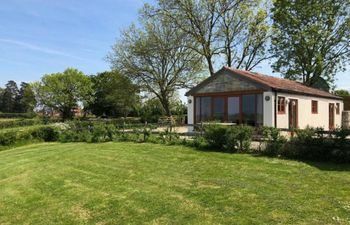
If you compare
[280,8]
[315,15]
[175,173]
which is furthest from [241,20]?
[175,173]

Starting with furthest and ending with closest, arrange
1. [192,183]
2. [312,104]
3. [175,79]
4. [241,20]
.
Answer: [175,79], [241,20], [312,104], [192,183]

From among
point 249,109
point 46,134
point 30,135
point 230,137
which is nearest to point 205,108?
point 249,109

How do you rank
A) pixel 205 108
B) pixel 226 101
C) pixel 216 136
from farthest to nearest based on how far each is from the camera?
1. pixel 205 108
2. pixel 226 101
3. pixel 216 136

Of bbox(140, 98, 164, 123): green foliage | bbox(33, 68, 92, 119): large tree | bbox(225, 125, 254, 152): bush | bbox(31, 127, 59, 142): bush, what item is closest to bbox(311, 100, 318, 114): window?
bbox(225, 125, 254, 152): bush

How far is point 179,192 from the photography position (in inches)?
243

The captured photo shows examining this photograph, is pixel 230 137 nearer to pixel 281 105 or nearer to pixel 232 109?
pixel 232 109

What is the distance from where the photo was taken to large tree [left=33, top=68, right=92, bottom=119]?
43.6m

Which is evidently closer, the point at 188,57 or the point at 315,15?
the point at 315,15

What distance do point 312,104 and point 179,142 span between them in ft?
33.8

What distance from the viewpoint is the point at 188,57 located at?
104ft

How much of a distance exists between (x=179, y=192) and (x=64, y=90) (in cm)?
4152

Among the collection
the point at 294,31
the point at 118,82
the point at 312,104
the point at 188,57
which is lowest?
Result: the point at 312,104

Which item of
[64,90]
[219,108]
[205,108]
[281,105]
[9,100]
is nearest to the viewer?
[281,105]

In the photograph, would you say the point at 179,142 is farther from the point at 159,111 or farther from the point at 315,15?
the point at 159,111
